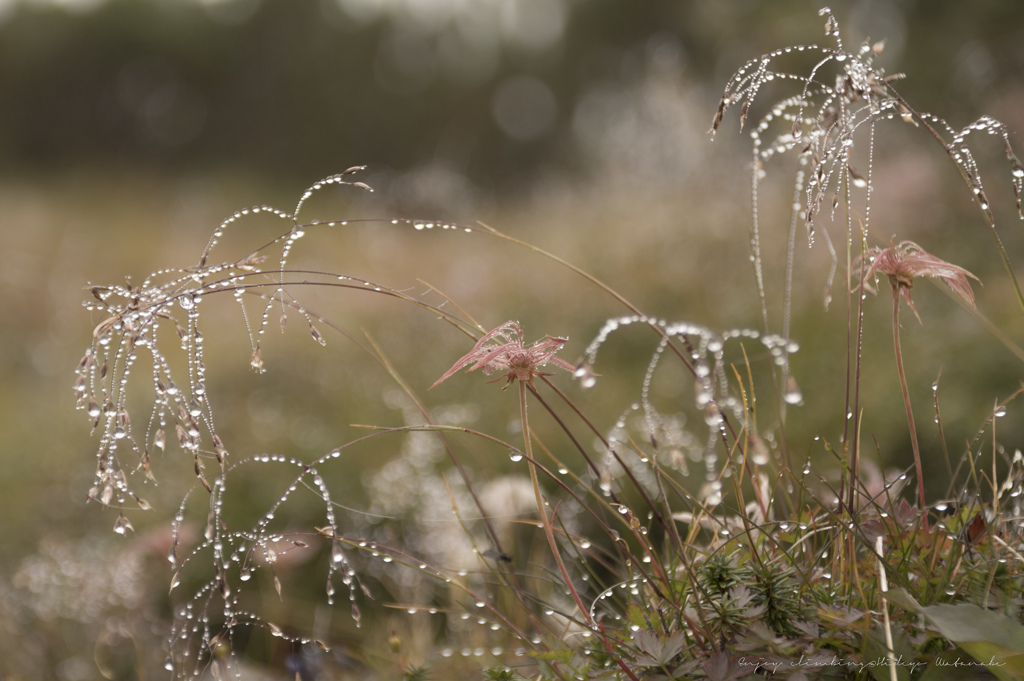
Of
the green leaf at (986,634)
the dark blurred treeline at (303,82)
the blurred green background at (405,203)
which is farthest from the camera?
the dark blurred treeline at (303,82)

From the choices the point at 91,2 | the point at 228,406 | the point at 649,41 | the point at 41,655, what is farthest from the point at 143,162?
the point at 41,655

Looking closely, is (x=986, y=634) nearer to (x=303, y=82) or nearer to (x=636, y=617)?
(x=636, y=617)

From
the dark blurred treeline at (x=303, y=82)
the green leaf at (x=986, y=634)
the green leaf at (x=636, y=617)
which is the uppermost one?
the dark blurred treeline at (x=303, y=82)

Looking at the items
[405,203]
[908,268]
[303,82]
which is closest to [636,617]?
[908,268]

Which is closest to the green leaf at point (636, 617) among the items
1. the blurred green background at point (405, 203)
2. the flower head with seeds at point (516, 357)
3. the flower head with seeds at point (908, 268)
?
the flower head with seeds at point (516, 357)

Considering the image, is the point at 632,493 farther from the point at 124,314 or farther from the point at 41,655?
the point at 41,655

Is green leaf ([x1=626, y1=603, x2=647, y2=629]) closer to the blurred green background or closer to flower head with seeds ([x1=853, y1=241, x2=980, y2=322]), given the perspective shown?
flower head with seeds ([x1=853, y1=241, x2=980, y2=322])

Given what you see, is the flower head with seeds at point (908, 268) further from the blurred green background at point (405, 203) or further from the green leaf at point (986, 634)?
the blurred green background at point (405, 203)
